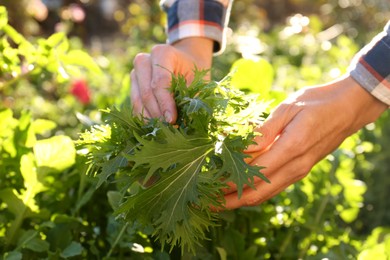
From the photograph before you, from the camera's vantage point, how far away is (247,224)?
1.81 m

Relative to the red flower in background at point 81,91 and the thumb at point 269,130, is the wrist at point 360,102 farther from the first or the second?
the red flower in background at point 81,91

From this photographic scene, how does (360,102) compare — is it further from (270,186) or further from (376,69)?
(270,186)

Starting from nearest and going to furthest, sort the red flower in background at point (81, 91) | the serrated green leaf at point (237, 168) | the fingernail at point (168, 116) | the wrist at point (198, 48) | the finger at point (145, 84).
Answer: the serrated green leaf at point (237, 168) → the fingernail at point (168, 116) → the finger at point (145, 84) → the wrist at point (198, 48) → the red flower in background at point (81, 91)

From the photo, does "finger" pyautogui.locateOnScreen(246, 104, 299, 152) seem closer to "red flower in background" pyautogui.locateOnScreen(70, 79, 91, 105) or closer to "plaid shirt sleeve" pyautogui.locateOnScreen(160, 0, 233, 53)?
"plaid shirt sleeve" pyautogui.locateOnScreen(160, 0, 233, 53)

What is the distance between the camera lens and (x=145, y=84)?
5.44 feet

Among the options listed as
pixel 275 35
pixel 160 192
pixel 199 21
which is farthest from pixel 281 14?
pixel 160 192

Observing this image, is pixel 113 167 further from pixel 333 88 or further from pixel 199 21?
pixel 199 21

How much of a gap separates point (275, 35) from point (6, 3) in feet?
7.40

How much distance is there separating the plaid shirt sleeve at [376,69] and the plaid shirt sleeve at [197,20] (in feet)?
1.86

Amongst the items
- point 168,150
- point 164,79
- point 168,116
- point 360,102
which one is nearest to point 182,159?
point 168,150

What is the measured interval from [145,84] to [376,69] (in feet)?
1.92

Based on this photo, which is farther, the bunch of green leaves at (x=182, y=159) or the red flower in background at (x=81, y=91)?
the red flower in background at (x=81, y=91)

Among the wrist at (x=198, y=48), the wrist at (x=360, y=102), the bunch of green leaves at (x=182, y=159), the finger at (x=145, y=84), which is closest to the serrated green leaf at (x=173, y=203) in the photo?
the bunch of green leaves at (x=182, y=159)

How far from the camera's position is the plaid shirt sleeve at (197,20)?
2062mm
